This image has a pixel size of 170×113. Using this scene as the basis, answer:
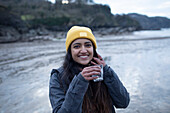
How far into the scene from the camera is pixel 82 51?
1.52 m

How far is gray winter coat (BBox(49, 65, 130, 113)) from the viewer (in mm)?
1261

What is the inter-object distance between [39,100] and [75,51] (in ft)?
8.42

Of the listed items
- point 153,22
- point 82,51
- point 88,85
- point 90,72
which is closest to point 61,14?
point 82,51

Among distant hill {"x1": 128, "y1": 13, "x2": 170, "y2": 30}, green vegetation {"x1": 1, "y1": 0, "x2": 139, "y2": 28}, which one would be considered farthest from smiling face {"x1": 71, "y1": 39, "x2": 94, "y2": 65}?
distant hill {"x1": 128, "y1": 13, "x2": 170, "y2": 30}

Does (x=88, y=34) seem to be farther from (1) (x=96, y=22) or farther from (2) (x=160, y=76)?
(1) (x=96, y=22)

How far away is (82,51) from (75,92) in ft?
1.51

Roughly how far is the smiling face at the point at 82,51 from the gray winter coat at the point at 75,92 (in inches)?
8.5

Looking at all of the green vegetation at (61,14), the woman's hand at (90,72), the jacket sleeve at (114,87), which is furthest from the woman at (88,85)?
the green vegetation at (61,14)

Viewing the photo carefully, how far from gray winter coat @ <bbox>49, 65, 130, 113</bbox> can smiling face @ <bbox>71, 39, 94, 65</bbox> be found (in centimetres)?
21

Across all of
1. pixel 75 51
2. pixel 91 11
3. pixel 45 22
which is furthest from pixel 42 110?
pixel 91 11

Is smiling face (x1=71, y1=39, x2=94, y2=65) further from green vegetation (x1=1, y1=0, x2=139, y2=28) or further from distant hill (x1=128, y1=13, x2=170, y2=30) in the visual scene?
distant hill (x1=128, y1=13, x2=170, y2=30)

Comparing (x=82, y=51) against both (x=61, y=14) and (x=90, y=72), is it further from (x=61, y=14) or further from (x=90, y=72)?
(x=61, y=14)

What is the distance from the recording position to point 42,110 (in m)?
3.16

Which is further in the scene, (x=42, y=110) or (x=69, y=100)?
(x=42, y=110)
